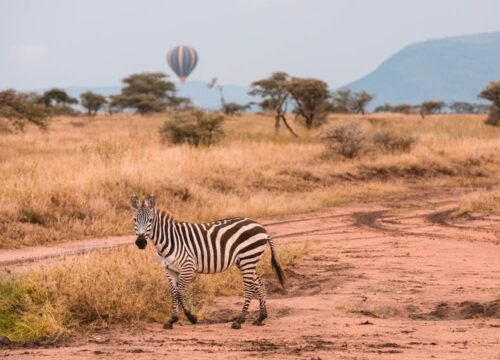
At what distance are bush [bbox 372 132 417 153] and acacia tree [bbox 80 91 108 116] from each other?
41.2 metres

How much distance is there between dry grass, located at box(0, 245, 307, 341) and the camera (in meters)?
8.20

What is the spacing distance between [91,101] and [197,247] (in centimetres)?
6288

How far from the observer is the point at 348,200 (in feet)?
74.1

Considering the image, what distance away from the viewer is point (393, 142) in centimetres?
3200

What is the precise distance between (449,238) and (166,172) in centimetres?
790

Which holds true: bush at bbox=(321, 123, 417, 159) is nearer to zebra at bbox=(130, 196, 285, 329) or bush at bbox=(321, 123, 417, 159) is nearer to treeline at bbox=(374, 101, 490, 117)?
zebra at bbox=(130, 196, 285, 329)

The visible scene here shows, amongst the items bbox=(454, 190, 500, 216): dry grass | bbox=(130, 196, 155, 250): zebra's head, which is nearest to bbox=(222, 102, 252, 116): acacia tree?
bbox=(454, 190, 500, 216): dry grass

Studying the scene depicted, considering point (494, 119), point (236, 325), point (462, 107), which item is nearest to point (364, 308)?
point (236, 325)

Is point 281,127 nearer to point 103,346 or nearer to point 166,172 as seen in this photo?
point 166,172

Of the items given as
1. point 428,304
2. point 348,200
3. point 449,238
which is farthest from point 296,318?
point 348,200

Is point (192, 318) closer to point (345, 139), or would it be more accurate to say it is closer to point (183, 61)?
point (345, 139)

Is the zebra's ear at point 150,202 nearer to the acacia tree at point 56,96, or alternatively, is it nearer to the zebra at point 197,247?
the zebra at point 197,247

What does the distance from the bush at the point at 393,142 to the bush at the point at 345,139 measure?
1915 mm

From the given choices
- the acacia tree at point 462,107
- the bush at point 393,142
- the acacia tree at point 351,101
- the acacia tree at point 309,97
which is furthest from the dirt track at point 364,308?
the acacia tree at point 462,107
